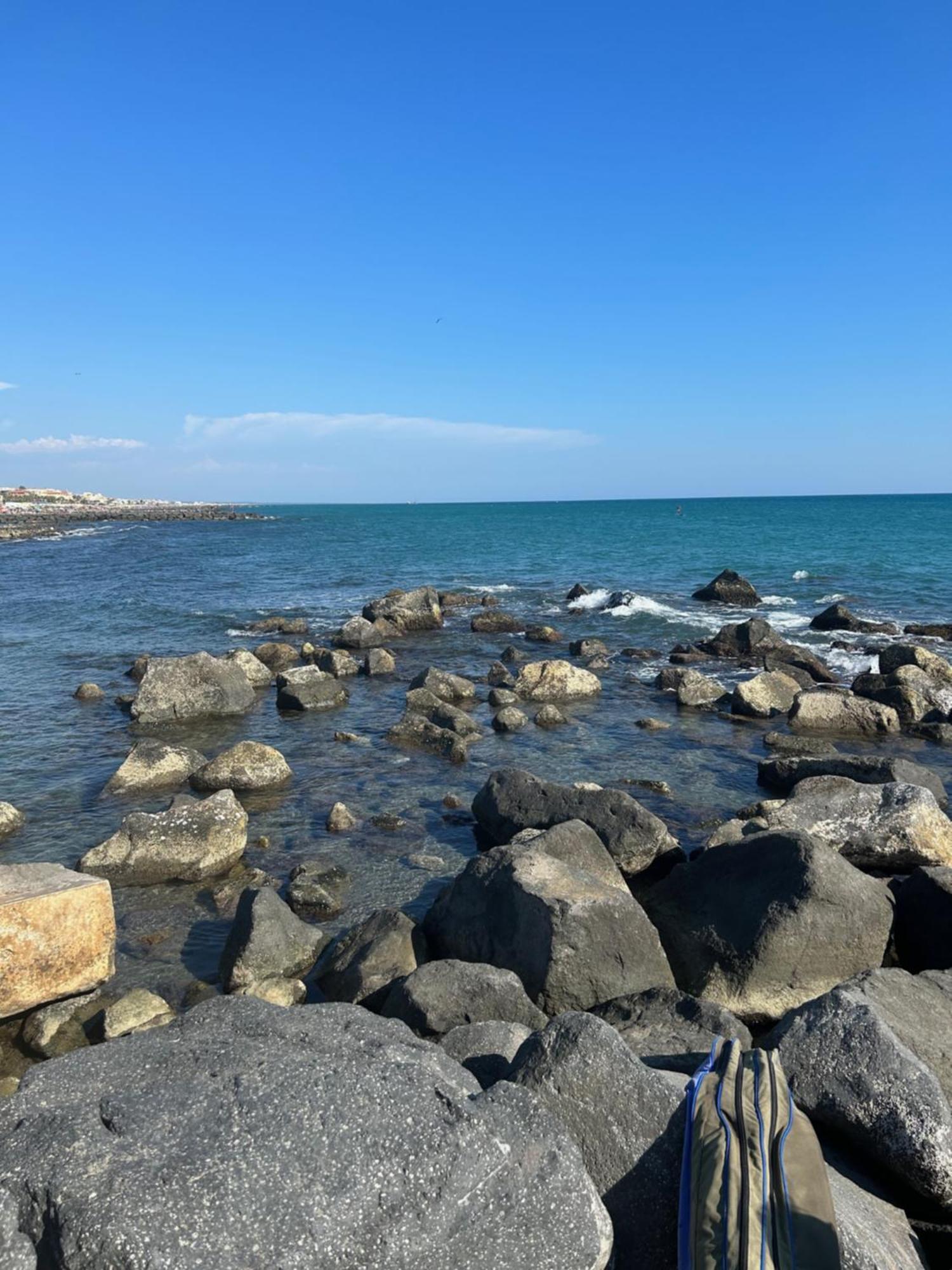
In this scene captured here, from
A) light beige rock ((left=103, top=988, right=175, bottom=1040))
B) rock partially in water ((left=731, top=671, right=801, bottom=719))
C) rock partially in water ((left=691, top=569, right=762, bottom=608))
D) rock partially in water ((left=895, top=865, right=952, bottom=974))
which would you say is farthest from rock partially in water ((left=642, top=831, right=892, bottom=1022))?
rock partially in water ((left=691, top=569, right=762, bottom=608))

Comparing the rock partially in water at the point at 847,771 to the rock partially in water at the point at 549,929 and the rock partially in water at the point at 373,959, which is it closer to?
the rock partially in water at the point at 549,929

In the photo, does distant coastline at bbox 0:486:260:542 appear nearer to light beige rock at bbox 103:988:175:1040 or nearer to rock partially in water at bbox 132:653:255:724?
rock partially in water at bbox 132:653:255:724

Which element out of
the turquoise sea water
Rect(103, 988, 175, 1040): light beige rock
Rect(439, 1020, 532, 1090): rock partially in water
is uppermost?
Rect(439, 1020, 532, 1090): rock partially in water

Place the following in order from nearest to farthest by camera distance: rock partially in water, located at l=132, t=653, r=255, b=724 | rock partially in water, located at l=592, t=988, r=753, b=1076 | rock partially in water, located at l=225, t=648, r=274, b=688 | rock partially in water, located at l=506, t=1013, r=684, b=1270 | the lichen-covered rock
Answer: rock partially in water, located at l=506, t=1013, r=684, b=1270, rock partially in water, located at l=592, t=988, r=753, b=1076, the lichen-covered rock, rock partially in water, located at l=132, t=653, r=255, b=724, rock partially in water, located at l=225, t=648, r=274, b=688

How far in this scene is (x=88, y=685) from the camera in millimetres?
21016

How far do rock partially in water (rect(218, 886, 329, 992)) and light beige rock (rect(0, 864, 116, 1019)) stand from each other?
4.13 feet

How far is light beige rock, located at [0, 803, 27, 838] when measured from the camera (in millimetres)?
12492

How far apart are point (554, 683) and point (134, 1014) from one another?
1444cm

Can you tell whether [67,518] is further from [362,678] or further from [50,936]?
[50,936]

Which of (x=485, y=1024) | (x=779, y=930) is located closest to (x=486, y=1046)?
(x=485, y=1024)

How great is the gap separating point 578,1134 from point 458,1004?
2.81 m

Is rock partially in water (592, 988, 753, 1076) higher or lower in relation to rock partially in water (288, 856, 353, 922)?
higher

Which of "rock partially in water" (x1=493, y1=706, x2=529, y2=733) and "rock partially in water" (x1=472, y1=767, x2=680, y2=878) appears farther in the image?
"rock partially in water" (x1=493, y1=706, x2=529, y2=733)

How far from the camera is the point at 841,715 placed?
60.2 feet
